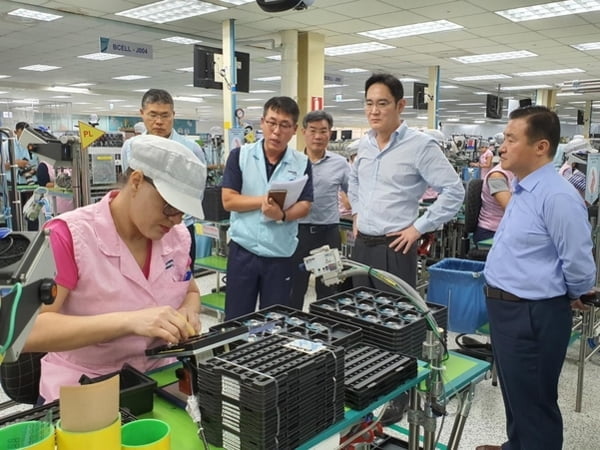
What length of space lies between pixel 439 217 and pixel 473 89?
13.8 m

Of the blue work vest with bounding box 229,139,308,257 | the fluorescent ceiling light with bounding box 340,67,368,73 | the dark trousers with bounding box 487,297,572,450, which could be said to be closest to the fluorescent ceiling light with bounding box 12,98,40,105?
the fluorescent ceiling light with bounding box 340,67,368,73

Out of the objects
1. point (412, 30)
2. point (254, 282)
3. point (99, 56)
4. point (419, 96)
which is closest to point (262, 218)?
point (254, 282)

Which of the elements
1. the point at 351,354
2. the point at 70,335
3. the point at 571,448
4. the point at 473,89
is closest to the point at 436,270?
the point at 571,448

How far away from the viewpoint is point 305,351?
1240 millimetres

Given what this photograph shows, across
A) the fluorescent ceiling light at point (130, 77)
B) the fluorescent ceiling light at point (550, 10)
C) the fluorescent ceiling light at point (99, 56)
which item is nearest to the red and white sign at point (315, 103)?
the fluorescent ceiling light at point (550, 10)

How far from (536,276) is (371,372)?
3.41ft

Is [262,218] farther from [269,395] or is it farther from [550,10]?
[550,10]

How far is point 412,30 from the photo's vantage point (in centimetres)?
781

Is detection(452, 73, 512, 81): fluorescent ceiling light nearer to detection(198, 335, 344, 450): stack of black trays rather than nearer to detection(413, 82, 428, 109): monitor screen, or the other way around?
detection(413, 82, 428, 109): monitor screen

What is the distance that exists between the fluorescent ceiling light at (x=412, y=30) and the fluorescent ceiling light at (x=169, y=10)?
2537 millimetres

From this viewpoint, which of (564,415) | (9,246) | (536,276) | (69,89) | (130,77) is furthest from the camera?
(69,89)

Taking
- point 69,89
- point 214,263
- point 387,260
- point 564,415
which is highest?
point 69,89

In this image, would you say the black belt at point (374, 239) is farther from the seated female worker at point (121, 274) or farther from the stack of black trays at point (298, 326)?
the seated female worker at point (121, 274)

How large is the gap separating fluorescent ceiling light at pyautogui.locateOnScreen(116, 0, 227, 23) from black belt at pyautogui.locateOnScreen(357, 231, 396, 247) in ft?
15.8
